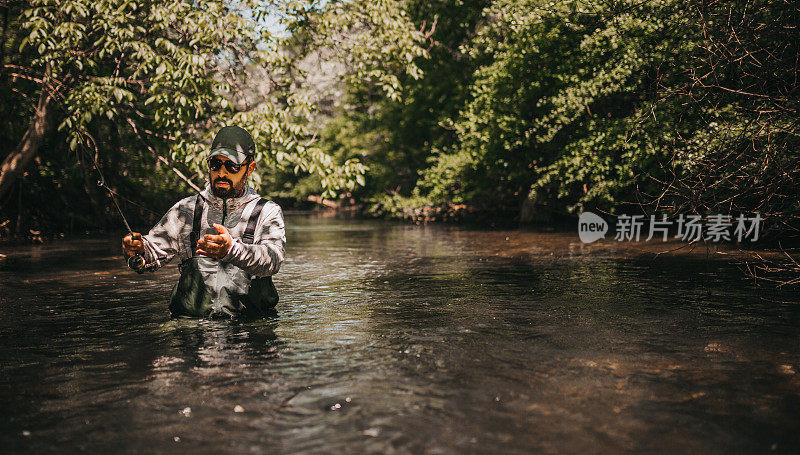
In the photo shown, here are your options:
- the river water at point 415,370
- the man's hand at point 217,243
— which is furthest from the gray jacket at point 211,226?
the river water at point 415,370

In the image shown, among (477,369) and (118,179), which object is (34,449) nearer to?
(477,369)

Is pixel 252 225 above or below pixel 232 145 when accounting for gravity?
below

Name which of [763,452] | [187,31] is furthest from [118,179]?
[763,452]

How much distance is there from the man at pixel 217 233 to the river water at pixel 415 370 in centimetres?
31

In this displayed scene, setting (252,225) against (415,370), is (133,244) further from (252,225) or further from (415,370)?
(415,370)

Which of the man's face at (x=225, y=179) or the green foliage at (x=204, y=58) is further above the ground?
the green foliage at (x=204, y=58)

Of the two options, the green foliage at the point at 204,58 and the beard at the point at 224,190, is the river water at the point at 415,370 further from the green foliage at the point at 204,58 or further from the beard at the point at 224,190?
the green foliage at the point at 204,58

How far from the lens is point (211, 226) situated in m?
6.52

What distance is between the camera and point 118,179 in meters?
23.3

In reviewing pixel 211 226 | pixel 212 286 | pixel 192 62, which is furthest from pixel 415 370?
pixel 192 62

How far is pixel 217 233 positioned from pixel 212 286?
58cm

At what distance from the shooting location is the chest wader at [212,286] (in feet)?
21.3

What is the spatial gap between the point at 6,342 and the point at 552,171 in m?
18.1

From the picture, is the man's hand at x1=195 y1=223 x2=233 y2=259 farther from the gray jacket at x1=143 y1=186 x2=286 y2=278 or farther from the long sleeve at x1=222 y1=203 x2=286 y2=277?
the gray jacket at x1=143 y1=186 x2=286 y2=278
